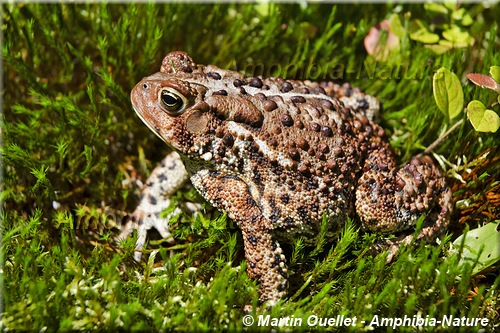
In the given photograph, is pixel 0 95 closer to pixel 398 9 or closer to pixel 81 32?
pixel 81 32

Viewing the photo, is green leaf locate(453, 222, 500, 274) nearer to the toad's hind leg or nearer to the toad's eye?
the toad's hind leg

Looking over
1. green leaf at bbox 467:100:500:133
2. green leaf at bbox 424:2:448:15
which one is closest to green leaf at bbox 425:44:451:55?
green leaf at bbox 424:2:448:15

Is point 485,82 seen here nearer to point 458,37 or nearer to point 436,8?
point 458,37

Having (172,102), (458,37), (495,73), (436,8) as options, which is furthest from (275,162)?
(436,8)

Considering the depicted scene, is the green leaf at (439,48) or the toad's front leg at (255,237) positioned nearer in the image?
the toad's front leg at (255,237)

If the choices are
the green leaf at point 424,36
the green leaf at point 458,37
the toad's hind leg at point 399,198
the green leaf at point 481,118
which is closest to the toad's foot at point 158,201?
the toad's hind leg at point 399,198

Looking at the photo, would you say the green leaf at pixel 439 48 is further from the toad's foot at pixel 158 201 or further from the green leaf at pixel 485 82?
the toad's foot at pixel 158 201
